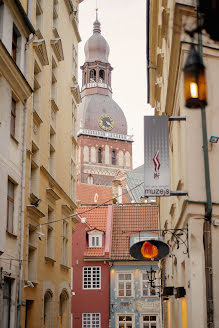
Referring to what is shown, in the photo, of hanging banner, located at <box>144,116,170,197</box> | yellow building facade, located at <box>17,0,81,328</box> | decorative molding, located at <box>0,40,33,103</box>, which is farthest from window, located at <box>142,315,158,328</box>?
hanging banner, located at <box>144,116,170,197</box>

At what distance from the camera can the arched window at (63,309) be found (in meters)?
25.3

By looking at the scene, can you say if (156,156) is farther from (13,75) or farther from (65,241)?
(65,241)

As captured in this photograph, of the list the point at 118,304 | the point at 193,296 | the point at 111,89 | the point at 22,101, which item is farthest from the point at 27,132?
the point at 111,89

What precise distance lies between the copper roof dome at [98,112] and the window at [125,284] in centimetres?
6766

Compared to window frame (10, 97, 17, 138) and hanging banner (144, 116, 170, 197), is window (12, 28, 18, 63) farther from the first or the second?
hanging banner (144, 116, 170, 197)

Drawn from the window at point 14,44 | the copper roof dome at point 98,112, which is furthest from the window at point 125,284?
the copper roof dome at point 98,112

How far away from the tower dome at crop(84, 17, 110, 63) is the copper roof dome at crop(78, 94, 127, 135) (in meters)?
7.69

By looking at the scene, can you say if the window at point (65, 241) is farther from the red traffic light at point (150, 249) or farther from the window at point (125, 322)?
the window at point (125, 322)

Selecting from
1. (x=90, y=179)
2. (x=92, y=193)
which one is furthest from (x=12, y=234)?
(x=90, y=179)

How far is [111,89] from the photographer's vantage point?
11012 centimetres

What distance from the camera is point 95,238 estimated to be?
1548 inches

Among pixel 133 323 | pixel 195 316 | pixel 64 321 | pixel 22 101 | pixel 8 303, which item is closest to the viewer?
pixel 195 316

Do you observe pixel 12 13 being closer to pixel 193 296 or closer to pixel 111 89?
pixel 193 296

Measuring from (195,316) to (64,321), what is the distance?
597 inches
